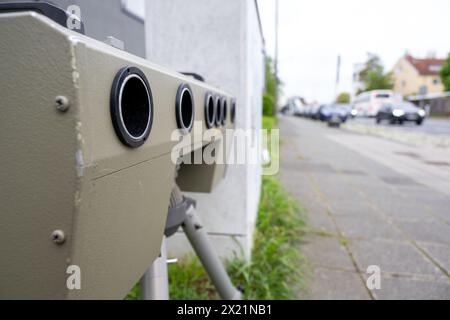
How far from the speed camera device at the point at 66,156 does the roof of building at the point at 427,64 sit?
100 centimetres

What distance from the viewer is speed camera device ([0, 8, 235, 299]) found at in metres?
0.34

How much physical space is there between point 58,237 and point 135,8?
4.44 feet

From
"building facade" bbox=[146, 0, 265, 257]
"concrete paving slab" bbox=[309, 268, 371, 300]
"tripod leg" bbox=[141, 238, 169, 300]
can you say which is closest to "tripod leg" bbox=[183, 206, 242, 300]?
"tripod leg" bbox=[141, 238, 169, 300]

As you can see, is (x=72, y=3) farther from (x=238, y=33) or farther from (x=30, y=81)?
(x=238, y=33)

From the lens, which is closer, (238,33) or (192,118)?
(192,118)

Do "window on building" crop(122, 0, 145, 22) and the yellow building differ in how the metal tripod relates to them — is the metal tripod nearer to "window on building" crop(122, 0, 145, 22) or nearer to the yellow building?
"window on building" crop(122, 0, 145, 22)

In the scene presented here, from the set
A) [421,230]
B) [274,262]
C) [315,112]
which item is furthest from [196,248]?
[315,112]

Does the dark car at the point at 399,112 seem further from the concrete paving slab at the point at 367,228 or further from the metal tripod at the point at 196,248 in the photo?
the metal tripod at the point at 196,248

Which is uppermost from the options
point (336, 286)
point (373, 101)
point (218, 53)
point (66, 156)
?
point (218, 53)

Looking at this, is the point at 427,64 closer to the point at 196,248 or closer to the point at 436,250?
the point at 436,250

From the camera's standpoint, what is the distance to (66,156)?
14.0 inches

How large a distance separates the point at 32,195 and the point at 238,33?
148cm

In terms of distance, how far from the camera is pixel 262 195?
303cm
